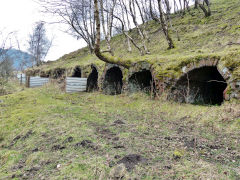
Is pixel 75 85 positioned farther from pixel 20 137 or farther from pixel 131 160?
pixel 131 160

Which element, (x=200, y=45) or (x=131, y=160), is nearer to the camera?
(x=131, y=160)

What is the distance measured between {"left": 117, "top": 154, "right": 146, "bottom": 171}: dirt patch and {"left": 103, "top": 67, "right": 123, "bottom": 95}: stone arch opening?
8.44m

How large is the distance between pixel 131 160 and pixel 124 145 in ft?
2.23

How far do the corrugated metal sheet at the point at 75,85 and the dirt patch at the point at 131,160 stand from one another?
1019cm

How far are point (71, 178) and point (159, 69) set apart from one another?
21.7 ft

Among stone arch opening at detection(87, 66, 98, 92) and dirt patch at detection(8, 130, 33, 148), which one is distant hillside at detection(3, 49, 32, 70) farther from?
dirt patch at detection(8, 130, 33, 148)

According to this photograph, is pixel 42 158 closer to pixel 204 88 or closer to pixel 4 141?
pixel 4 141

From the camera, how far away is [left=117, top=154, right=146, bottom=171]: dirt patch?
9.19ft

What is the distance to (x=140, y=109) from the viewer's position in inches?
275

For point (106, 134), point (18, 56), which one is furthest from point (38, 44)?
point (106, 134)

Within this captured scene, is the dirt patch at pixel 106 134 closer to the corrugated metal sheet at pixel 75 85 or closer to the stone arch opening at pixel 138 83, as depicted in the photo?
the stone arch opening at pixel 138 83

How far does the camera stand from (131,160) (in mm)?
2945

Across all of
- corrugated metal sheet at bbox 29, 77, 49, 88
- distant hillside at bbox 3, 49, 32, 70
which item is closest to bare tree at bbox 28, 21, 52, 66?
distant hillside at bbox 3, 49, 32, 70

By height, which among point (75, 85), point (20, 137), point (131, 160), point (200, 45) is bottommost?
point (20, 137)
